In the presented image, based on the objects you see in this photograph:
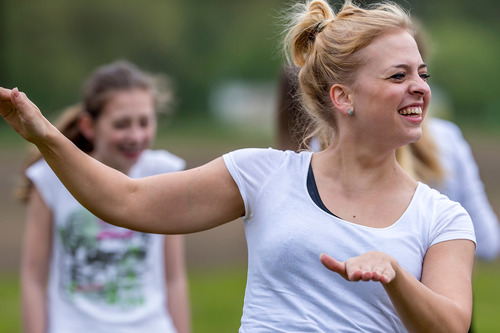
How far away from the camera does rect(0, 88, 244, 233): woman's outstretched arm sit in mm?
2615

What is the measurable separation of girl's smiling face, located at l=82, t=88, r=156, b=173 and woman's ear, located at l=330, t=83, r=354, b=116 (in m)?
1.89

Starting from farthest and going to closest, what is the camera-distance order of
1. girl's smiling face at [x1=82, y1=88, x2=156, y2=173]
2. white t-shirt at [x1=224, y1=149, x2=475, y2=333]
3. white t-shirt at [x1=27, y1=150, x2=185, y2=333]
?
girl's smiling face at [x1=82, y1=88, x2=156, y2=173] → white t-shirt at [x1=27, y1=150, x2=185, y2=333] → white t-shirt at [x1=224, y1=149, x2=475, y2=333]

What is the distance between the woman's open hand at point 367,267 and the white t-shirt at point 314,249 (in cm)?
20

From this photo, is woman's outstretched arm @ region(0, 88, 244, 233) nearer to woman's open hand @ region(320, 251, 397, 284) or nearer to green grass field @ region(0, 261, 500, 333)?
Answer: woman's open hand @ region(320, 251, 397, 284)

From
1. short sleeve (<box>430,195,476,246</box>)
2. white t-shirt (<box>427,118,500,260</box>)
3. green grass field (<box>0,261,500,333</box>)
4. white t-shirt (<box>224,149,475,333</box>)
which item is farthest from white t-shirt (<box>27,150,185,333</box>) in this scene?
green grass field (<box>0,261,500,333</box>)

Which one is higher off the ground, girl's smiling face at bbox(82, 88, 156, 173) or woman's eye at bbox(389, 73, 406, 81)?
girl's smiling face at bbox(82, 88, 156, 173)

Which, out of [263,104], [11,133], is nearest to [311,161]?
[11,133]

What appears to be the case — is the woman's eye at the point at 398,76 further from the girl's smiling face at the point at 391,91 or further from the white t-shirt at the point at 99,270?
the white t-shirt at the point at 99,270

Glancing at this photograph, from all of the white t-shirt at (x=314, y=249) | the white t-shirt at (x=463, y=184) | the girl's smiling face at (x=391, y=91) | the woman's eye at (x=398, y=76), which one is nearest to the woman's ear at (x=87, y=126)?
the white t-shirt at (x=463, y=184)

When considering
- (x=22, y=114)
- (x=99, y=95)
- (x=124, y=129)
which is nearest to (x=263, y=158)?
(x=22, y=114)

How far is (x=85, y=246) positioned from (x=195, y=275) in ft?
21.3

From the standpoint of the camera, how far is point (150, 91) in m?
4.74

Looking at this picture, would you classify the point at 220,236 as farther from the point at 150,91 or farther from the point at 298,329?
the point at 298,329

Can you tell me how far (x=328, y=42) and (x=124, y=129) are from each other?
1974mm
